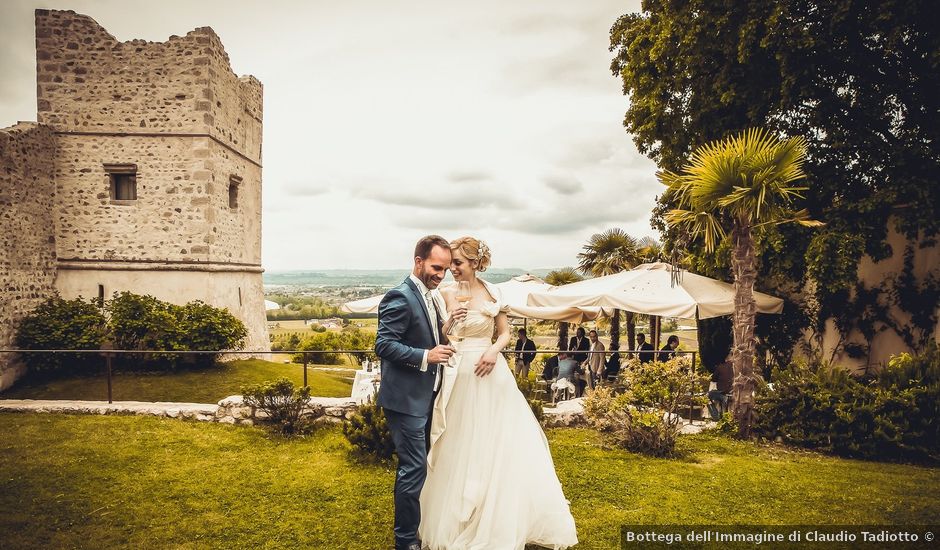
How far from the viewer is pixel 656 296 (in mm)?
9914

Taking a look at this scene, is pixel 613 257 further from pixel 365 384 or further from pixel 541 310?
pixel 365 384

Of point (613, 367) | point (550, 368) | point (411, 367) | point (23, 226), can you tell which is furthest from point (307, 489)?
point (23, 226)

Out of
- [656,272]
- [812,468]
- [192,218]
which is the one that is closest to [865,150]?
[656,272]

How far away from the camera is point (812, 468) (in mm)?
6223

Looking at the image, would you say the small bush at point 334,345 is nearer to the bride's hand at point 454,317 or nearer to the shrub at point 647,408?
the shrub at point 647,408

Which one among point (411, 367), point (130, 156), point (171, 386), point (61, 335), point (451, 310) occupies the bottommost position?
point (171, 386)

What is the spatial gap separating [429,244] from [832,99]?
1117cm

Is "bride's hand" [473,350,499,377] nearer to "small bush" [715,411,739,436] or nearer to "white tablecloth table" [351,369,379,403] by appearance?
"white tablecloth table" [351,369,379,403]

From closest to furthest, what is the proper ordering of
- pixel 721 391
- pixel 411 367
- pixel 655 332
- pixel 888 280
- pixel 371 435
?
pixel 411 367
pixel 371 435
pixel 721 391
pixel 888 280
pixel 655 332

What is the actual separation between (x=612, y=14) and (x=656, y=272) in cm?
870

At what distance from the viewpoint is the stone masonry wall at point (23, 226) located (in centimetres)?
1273

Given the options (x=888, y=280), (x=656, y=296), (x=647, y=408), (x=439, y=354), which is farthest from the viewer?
(x=888, y=280)

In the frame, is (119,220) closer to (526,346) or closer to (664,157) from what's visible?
(526,346)

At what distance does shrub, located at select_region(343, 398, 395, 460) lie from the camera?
6.11m
